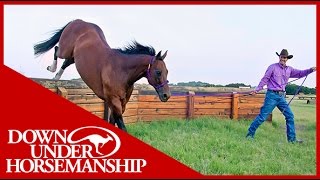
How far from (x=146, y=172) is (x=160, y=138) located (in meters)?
2.55

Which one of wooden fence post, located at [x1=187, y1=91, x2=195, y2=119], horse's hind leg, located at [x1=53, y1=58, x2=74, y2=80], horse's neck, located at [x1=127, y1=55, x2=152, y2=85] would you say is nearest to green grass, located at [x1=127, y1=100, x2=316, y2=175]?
horse's neck, located at [x1=127, y1=55, x2=152, y2=85]

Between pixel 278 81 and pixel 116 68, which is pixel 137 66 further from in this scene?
pixel 278 81

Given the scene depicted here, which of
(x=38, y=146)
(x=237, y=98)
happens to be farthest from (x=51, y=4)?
(x=237, y=98)

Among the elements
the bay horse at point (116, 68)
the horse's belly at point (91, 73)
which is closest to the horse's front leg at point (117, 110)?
the bay horse at point (116, 68)

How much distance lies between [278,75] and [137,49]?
287 cm

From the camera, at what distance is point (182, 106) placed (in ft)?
27.1

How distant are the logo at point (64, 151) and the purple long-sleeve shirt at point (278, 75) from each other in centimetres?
370

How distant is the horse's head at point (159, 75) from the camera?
3410mm

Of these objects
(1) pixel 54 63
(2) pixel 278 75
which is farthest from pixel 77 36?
(2) pixel 278 75

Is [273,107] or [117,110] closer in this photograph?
[117,110]

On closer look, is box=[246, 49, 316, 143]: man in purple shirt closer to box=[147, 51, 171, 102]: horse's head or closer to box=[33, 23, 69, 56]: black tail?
box=[147, 51, 171, 102]: horse's head

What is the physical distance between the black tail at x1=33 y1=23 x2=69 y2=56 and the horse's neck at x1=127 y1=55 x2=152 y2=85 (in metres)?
1.34

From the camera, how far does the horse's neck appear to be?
141 inches

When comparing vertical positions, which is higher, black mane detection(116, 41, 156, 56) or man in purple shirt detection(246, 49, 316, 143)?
black mane detection(116, 41, 156, 56)
